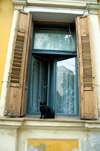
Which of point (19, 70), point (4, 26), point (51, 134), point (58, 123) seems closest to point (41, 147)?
point (51, 134)

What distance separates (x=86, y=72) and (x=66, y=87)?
3.13 feet

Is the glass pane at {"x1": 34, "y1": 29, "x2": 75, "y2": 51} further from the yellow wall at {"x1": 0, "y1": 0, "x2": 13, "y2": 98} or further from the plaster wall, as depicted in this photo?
the plaster wall

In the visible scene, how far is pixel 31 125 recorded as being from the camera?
2879 millimetres

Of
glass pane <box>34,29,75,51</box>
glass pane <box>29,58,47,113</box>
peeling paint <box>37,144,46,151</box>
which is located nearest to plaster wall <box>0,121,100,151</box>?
peeling paint <box>37,144,46,151</box>

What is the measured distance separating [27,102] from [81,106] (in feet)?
4.82

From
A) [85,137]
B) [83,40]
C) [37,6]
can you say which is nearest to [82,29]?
[83,40]

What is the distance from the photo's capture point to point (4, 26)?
150 inches

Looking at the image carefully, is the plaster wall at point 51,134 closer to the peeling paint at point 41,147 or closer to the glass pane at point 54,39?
the peeling paint at point 41,147

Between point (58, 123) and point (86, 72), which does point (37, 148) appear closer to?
point (58, 123)

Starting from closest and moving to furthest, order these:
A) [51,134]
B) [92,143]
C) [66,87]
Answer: [92,143]
[51,134]
[66,87]

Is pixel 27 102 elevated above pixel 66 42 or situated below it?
below

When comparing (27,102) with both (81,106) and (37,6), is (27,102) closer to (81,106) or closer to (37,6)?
(81,106)

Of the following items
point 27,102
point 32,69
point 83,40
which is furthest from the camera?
point 32,69

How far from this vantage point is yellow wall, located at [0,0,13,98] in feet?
11.6
